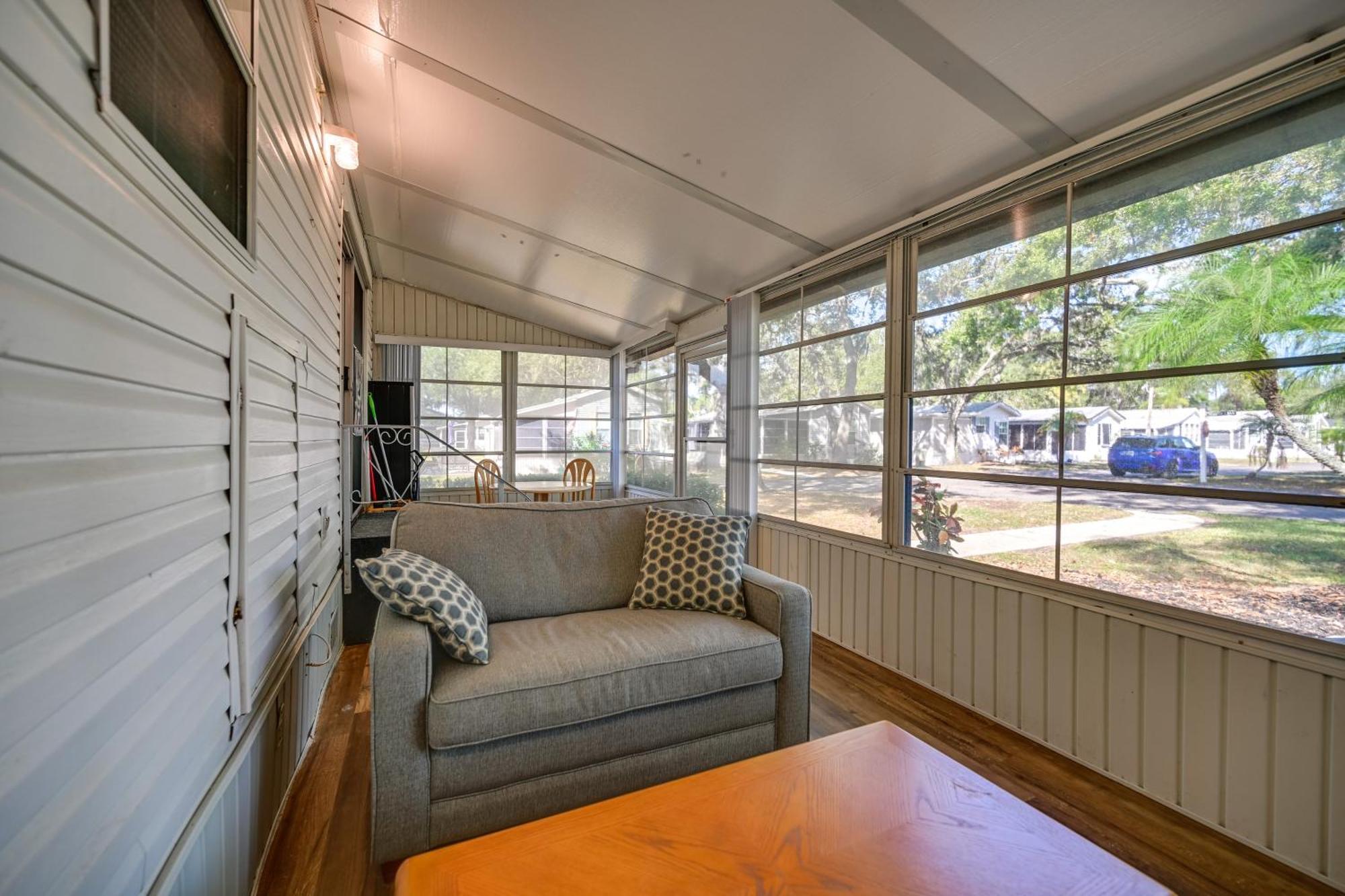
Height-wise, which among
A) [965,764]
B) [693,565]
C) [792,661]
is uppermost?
[693,565]

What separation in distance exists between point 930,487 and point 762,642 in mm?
1313

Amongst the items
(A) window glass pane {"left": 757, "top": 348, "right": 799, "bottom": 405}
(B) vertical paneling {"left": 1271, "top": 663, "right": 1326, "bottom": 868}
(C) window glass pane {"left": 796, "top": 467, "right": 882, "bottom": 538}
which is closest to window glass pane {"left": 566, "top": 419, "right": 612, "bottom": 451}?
(A) window glass pane {"left": 757, "top": 348, "right": 799, "bottom": 405}

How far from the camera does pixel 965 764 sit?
2014 millimetres

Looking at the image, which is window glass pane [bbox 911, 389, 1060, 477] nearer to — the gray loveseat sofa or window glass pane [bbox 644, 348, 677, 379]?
the gray loveseat sofa

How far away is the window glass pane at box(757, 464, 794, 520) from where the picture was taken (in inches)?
141

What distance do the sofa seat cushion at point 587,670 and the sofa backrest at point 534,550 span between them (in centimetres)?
11

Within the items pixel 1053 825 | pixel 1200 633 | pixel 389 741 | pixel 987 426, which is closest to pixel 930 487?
pixel 987 426

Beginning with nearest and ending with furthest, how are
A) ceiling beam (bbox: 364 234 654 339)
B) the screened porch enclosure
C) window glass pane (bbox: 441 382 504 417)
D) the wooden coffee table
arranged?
the screened porch enclosure
the wooden coffee table
ceiling beam (bbox: 364 234 654 339)
window glass pane (bbox: 441 382 504 417)

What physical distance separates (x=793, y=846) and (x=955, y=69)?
2.20m

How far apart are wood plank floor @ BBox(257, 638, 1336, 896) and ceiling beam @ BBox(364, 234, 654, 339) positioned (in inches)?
142

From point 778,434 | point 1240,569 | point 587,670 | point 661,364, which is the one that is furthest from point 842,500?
point 661,364

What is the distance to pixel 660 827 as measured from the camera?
3.49 feet

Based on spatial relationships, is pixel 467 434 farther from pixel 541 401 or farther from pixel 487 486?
pixel 487 486

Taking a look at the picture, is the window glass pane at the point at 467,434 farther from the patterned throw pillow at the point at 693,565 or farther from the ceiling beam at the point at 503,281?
the patterned throw pillow at the point at 693,565
